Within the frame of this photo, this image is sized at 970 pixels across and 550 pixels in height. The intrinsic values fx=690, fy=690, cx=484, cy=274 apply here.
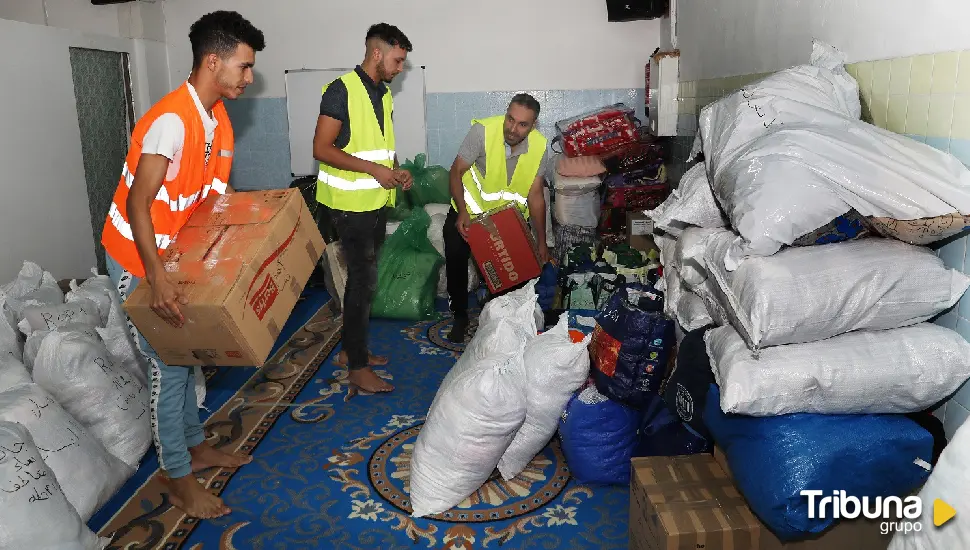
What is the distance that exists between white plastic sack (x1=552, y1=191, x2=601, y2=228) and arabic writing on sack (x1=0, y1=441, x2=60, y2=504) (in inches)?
133

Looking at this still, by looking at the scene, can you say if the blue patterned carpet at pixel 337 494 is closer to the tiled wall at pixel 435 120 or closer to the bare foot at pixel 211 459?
the bare foot at pixel 211 459

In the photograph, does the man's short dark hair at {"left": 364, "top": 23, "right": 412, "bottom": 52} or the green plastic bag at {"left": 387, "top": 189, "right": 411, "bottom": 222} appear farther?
the green plastic bag at {"left": 387, "top": 189, "right": 411, "bottom": 222}

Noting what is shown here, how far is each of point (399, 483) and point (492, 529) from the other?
0.42 m

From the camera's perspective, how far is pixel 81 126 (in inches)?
171

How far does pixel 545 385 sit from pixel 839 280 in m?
1.02

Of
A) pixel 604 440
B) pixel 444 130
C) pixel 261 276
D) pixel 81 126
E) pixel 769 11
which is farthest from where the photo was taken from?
pixel 444 130

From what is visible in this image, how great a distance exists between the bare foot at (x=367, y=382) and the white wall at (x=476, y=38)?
9.36 feet

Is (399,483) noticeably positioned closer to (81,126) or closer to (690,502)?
(690,502)

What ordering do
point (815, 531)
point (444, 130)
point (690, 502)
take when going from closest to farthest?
1. point (815, 531)
2. point (690, 502)
3. point (444, 130)

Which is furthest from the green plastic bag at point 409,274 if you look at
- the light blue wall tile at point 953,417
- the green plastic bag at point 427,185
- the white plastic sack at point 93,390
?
the light blue wall tile at point 953,417

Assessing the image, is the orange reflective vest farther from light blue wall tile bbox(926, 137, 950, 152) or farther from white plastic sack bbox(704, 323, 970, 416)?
light blue wall tile bbox(926, 137, 950, 152)

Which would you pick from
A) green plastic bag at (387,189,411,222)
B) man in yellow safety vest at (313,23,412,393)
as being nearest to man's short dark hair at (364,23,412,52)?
man in yellow safety vest at (313,23,412,393)

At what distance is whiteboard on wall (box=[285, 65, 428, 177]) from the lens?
17.3 ft

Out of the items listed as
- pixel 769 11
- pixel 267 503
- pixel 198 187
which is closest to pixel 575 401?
pixel 267 503
